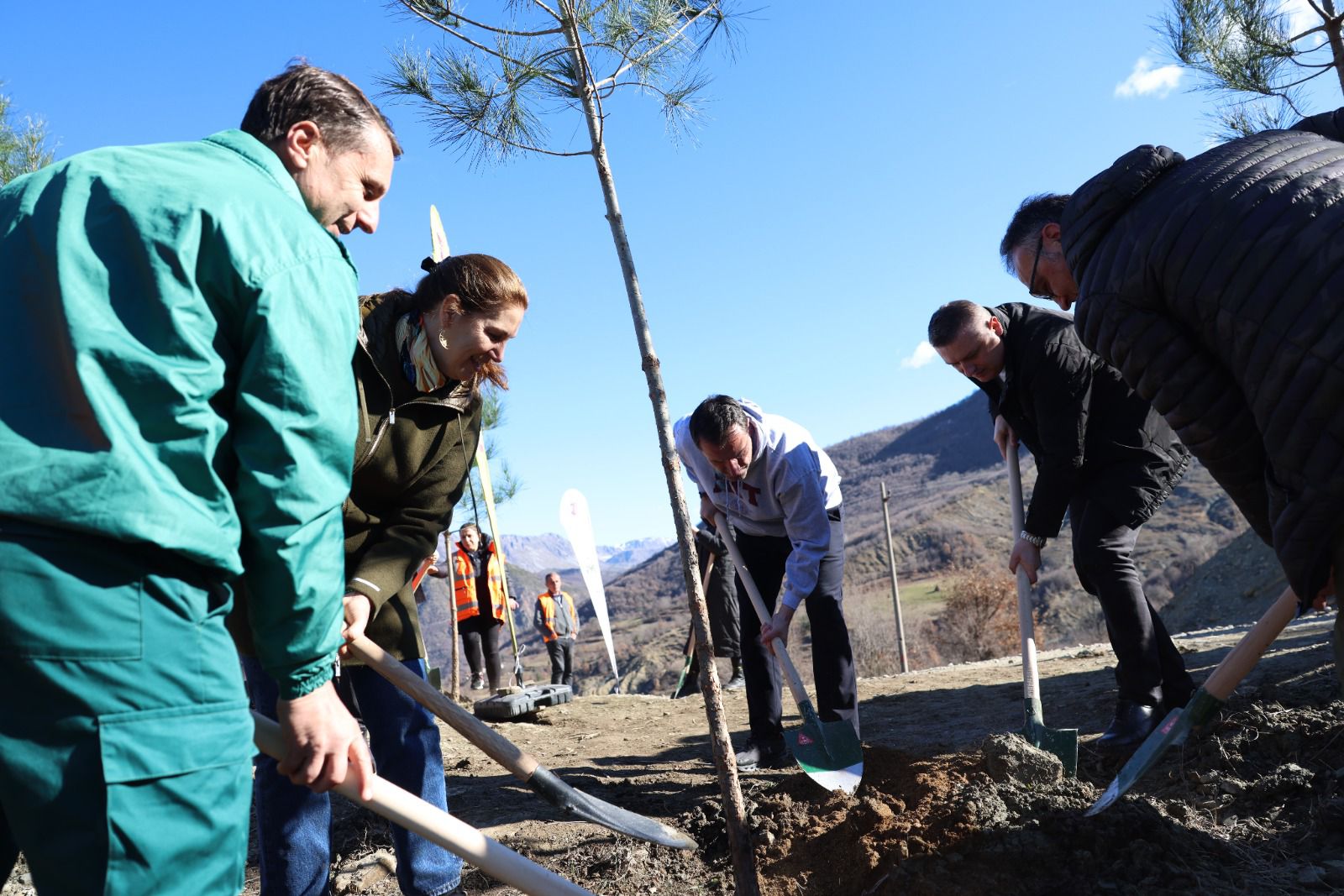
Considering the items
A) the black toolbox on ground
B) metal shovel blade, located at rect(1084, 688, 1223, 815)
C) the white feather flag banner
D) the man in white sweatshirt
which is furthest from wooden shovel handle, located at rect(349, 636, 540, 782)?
the white feather flag banner

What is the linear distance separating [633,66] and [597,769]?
3.11 m

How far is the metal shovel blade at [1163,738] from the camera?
2646 millimetres

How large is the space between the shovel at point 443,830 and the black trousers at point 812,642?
6.35 feet

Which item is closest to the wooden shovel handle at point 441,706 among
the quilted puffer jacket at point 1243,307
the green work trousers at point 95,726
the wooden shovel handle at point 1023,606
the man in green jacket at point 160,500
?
the man in green jacket at point 160,500

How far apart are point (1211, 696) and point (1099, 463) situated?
3.94 ft

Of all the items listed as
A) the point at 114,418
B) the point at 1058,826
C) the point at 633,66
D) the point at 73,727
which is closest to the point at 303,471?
the point at 114,418

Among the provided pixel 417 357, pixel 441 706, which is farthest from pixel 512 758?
pixel 417 357

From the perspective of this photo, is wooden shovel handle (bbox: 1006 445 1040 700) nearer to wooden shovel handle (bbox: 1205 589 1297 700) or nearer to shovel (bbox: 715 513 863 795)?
shovel (bbox: 715 513 863 795)

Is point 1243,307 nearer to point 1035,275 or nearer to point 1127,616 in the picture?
point 1035,275

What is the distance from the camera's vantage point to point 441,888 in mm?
2365

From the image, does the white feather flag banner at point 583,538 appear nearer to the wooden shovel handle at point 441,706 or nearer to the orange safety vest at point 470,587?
the orange safety vest at point 470,587

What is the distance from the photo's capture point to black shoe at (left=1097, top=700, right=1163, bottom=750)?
3.49 m

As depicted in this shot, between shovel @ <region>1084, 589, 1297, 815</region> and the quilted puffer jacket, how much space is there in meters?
0.49

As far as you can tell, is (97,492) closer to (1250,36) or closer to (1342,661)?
(1342,661)
